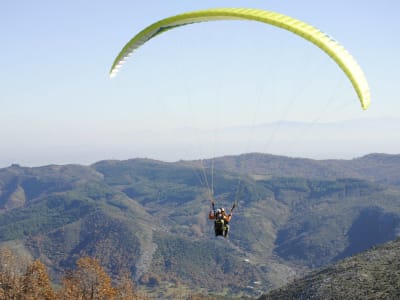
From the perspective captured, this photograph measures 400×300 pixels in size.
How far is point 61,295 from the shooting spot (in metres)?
56.7

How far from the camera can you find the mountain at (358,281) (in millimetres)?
47750

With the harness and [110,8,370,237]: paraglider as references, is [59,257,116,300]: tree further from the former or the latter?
[110,8,370,237]: paraglider

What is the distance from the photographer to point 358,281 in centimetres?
5200

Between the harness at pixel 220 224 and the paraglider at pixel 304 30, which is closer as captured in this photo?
the paraglider at pixel 304 30

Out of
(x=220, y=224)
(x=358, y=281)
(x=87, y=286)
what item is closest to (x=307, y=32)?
(x=220, y=224)

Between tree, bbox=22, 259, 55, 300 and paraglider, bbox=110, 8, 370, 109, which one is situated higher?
paraglider, bbox=110, 8, 370, 109

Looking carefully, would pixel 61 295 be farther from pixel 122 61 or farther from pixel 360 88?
pixel 360 88

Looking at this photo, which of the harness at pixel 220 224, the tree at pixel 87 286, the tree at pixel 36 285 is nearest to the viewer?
the harness at pixel 220 224

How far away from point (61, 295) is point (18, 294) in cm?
619

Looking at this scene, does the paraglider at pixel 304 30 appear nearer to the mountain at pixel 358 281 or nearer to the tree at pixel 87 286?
the mountain at pixel 358 281

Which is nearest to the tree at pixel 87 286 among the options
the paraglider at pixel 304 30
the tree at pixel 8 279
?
the tree at pixel 8 279

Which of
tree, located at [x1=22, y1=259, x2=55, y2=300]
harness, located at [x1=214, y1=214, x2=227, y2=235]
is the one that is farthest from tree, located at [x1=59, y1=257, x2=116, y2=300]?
harness, located at [x1=214, y1=214, x2=227, y2=235]

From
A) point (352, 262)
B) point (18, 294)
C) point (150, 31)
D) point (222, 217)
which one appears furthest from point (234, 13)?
point (352, 262)

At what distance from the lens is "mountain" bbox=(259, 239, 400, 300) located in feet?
157
